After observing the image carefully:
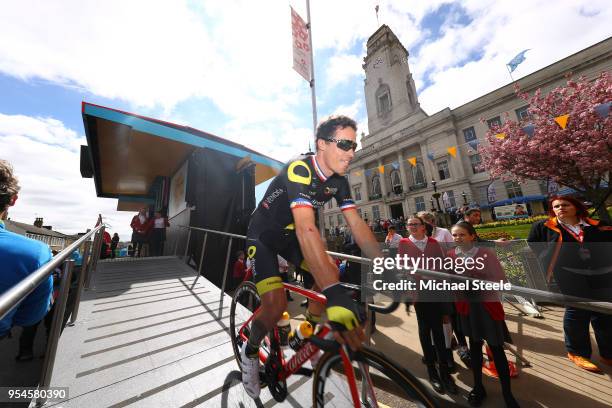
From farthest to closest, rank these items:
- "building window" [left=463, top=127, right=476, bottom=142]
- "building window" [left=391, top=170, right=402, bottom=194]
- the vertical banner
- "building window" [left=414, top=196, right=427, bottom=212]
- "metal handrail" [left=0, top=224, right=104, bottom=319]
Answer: "building window" [left=391, top=170, right=402, bottom=194], "building window" [left=414, top=196, right=427, bottom=212], "building window" [left=463, top=127, right=476, bottom=142], the vertical banner, "metal handrail" [left=0, top=224, right=104, bottom=319]

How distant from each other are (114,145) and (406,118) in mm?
39778

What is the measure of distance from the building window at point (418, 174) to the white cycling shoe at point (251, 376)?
3868 centimetres

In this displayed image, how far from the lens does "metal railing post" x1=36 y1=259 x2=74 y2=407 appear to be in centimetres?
193

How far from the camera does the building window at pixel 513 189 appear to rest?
89.1 ft

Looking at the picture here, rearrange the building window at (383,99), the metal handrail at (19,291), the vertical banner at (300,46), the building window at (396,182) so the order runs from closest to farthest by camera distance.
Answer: the metal handrail at (19,291), the vertical banner at (300,46), the building window at (396,182), the building window at (383,99)

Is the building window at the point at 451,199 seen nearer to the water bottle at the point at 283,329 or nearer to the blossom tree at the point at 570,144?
the blossom tree at the point at 570,144

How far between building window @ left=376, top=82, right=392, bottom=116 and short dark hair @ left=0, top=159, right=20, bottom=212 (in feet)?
151

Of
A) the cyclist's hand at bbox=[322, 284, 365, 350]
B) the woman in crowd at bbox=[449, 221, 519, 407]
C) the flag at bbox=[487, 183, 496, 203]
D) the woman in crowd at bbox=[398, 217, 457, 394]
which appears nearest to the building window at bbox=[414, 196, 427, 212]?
the flag at bbox=[487, 183, 496, 203]

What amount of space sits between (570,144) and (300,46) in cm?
1583

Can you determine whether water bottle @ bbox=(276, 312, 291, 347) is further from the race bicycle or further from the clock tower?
the clock tower

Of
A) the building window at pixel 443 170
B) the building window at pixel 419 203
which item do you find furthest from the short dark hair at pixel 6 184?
the building window at pixel 443 170

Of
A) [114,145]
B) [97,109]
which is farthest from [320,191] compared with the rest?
[114,145]

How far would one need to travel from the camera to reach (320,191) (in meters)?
1.97

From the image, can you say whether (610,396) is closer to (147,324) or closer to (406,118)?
(147,324)
